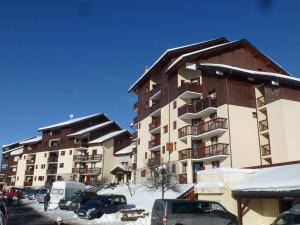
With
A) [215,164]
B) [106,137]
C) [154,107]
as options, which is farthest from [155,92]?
[106,137]

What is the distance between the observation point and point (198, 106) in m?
36.6

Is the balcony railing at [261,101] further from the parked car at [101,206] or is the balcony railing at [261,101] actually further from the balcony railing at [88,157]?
the balcony railing at [88,157]

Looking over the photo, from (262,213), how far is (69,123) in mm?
55560

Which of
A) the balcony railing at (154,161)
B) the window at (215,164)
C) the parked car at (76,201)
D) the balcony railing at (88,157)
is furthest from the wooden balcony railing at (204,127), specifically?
the balcony railing at (88,157)

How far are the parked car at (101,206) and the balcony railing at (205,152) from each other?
36.3ft

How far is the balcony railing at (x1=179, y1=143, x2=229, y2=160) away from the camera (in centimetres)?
3244

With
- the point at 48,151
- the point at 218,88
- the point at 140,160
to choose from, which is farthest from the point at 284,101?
the point at 48,151

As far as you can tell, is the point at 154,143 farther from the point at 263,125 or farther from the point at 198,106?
the point at 263,125

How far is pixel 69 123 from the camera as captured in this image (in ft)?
229

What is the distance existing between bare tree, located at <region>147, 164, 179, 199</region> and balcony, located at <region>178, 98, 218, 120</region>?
6.02 m

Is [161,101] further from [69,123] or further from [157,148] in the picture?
[69,123]

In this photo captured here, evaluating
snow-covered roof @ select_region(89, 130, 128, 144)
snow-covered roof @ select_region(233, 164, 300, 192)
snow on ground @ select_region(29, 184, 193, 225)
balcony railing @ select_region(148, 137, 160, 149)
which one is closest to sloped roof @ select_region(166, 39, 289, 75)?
balcony railing @ select_region(148, 137, 160, 149)

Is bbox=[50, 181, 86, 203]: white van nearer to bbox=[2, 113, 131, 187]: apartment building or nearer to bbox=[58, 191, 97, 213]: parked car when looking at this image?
bbox=[58, 191, 97, 213]: parked car

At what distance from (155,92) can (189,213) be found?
3088cm
